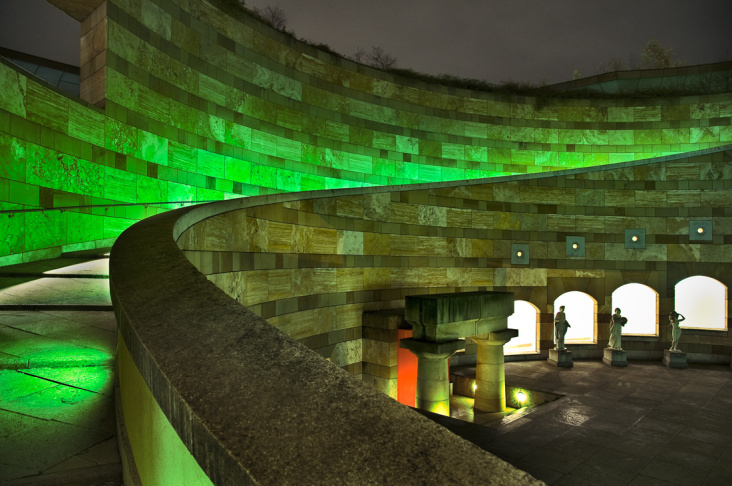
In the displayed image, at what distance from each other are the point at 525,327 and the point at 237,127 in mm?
10467

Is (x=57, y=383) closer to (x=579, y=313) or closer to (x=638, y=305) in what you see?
(x=579, y=313)

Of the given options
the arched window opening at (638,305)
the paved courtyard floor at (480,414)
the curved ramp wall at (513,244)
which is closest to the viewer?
the paved courtyard floor at (480,414)

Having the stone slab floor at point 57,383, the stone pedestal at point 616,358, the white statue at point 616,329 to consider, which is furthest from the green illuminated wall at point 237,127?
the stone pedestal at point 616,358

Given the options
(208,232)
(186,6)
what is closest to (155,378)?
(208,232)

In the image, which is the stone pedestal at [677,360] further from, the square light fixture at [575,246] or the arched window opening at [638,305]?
the square light fixture at [575,246]

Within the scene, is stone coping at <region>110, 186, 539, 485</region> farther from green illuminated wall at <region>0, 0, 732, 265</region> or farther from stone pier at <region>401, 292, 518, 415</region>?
stone pier at <region>401, 292, 518, 415</region>

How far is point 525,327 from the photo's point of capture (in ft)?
49.1

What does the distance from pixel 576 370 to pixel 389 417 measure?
13.6 meters

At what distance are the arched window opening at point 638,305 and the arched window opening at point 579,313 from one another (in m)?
0.77

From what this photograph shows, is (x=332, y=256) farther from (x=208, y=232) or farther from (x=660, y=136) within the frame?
(x=660, y=136)

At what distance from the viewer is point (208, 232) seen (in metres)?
6.09

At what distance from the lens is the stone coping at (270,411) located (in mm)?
1250

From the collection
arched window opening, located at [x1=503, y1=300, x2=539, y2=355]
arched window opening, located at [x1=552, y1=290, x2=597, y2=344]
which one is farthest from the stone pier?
arched window opening, located at [x1=552, y1=290, x2=597, y2=344]

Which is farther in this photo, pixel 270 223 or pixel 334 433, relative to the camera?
pixel 270 223
